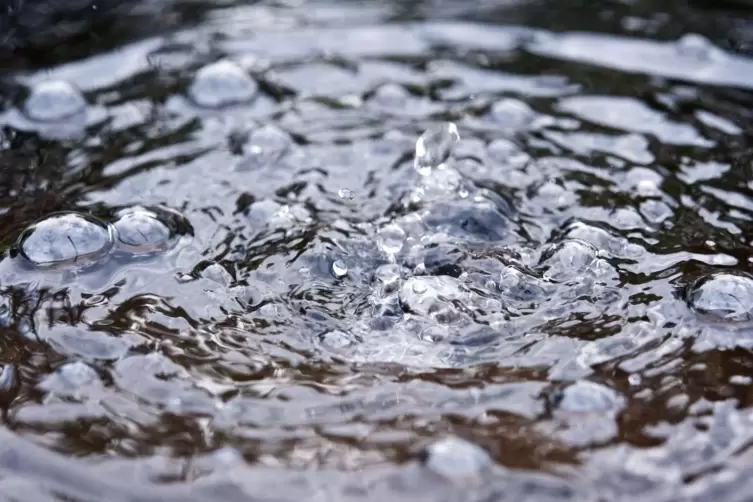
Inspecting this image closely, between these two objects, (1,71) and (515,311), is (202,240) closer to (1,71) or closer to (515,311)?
(515,311)

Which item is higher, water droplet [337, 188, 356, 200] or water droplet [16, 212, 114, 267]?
water droplet [16, 212, 114, 267]

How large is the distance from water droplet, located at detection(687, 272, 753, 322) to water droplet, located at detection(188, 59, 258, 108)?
45.1 inches

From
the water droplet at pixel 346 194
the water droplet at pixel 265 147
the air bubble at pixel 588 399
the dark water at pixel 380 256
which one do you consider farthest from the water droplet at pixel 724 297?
the water droplet at pixel 265 147

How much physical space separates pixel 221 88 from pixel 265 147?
29 cm

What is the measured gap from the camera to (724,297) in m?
1.37

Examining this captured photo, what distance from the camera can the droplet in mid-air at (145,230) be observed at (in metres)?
1.52

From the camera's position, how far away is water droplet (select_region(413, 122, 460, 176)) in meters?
1.77

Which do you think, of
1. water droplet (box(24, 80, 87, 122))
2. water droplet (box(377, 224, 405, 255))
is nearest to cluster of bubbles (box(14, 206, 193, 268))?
water droplet (box(377, 224, 405, 255))

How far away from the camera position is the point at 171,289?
1.43 meters

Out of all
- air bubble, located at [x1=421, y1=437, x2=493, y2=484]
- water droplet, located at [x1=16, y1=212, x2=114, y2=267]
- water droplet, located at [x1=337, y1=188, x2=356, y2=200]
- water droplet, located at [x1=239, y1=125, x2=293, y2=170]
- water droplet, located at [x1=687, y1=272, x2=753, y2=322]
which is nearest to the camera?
air bubble, located at [x1=421, y1=437, x2=493, y2=484]

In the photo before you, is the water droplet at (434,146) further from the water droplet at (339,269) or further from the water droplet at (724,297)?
the water droplet at (724,297)

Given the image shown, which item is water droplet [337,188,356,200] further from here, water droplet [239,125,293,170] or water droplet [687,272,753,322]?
water droplet [687,272,753,322]

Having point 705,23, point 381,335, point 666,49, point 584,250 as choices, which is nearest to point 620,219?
point 584,250

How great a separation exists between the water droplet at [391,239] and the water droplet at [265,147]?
1.16ft
